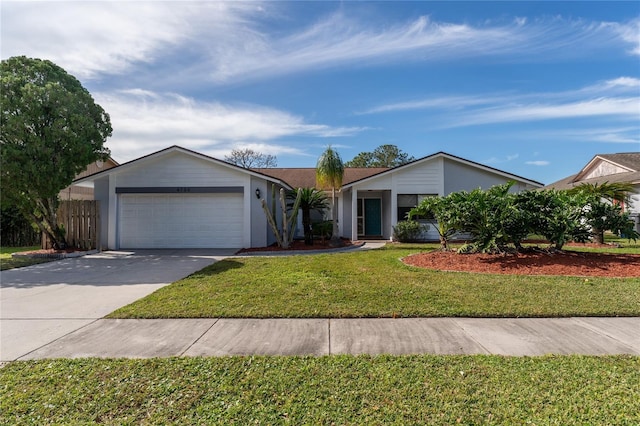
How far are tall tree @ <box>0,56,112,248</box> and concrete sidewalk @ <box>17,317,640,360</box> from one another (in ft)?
27.5

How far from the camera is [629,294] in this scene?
18.7 feet

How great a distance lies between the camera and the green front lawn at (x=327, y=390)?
2443 mm

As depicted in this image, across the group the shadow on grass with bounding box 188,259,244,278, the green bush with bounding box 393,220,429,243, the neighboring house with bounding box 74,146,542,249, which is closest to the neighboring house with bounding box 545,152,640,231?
the green bush with bounding box 393,220,429,243

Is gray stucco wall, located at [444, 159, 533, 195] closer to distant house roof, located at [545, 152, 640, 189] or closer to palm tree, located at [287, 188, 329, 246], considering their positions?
palm tree, located at [287, 188, 329, 246]

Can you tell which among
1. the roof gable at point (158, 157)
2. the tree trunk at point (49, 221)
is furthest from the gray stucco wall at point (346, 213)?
the tree trunk at point (49, 221)

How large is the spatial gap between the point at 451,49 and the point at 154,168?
11.9 meters

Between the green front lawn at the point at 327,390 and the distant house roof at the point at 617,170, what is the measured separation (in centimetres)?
2151

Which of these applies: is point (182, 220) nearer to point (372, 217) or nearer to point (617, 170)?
point (372, 217)

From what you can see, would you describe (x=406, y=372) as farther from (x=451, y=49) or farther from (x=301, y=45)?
(x=451, y=49)

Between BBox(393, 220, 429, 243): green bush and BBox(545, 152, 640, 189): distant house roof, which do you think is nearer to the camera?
BBox(393, 220, 429, 243): green bush

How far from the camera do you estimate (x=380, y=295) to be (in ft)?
18.9

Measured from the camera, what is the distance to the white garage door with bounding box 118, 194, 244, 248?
13.5 metres

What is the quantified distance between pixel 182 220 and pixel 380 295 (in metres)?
10.3

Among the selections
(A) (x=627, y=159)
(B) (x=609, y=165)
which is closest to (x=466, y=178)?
(B) (x=609, y=165)
